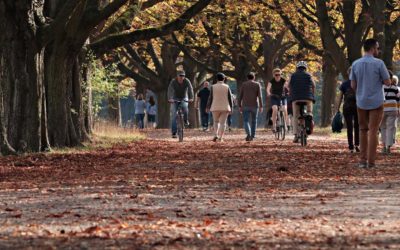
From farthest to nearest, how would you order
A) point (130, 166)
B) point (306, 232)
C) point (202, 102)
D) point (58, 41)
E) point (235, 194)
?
point (202, 102)
point (58, 41)
point (130, 166)
point (235, 194)
point (306, 232)

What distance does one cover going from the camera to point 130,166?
18.2 meters

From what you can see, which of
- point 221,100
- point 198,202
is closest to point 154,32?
point 221,100

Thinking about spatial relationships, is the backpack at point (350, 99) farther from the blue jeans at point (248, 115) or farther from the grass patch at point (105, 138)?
the blue jeans at point (248, 115)

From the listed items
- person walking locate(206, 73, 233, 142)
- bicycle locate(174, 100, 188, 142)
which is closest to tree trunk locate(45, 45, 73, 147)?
person walking locate(206, 73, 233, 142)

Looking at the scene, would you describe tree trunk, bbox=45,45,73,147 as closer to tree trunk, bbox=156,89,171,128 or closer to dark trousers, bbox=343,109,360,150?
dark trousers, bbox=343,109,360,150

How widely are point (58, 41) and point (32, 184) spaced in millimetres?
8975

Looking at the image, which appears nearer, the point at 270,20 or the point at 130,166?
the point at 130,166

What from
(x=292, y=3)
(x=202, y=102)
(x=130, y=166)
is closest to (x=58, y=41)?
(x=130, y=166)

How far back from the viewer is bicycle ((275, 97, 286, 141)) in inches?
1155

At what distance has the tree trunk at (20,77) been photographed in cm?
2053

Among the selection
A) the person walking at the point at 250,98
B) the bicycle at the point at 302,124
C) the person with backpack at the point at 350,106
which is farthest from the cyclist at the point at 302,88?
the person walking at the point at 250,98

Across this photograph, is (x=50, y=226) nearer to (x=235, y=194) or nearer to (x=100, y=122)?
(x=235, y=194)

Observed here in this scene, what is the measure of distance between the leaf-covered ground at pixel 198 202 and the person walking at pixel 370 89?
21.2 inches

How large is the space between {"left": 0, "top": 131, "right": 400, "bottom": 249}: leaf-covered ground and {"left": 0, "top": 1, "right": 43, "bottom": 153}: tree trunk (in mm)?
881
